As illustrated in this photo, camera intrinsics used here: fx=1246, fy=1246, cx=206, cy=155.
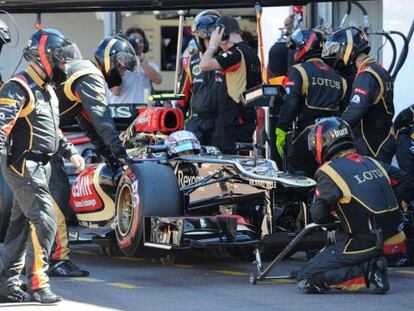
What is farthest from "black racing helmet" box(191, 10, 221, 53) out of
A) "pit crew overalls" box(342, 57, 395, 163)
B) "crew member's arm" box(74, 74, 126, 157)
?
"crew member's arm" box(74, 74, 126, 157)

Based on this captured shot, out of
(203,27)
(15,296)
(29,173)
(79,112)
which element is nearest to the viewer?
(29,173)

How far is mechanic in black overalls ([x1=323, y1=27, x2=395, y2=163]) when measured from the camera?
11.4m

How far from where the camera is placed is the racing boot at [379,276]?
923cm

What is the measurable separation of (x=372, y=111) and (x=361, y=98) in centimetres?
34

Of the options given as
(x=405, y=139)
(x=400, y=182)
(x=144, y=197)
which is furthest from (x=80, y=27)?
(x=144, y=197)

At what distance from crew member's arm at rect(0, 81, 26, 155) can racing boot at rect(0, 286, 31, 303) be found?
104 centimetres

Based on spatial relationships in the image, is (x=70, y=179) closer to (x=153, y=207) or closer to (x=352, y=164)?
(x=153, y=207)

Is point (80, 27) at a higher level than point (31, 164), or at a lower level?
higher

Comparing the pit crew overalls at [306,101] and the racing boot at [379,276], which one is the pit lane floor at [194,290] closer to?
the racing boot at [379,276]

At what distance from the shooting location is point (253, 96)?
11141 mm

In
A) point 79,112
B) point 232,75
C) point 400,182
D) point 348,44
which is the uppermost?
point 348,44

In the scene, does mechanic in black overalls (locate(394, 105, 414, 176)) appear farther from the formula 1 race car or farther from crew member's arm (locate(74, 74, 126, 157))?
crew member's arm (locate(74, 74, 126, 157))

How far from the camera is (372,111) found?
37.9ft

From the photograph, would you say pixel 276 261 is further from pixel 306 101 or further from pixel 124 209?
A: pixel 306 101
